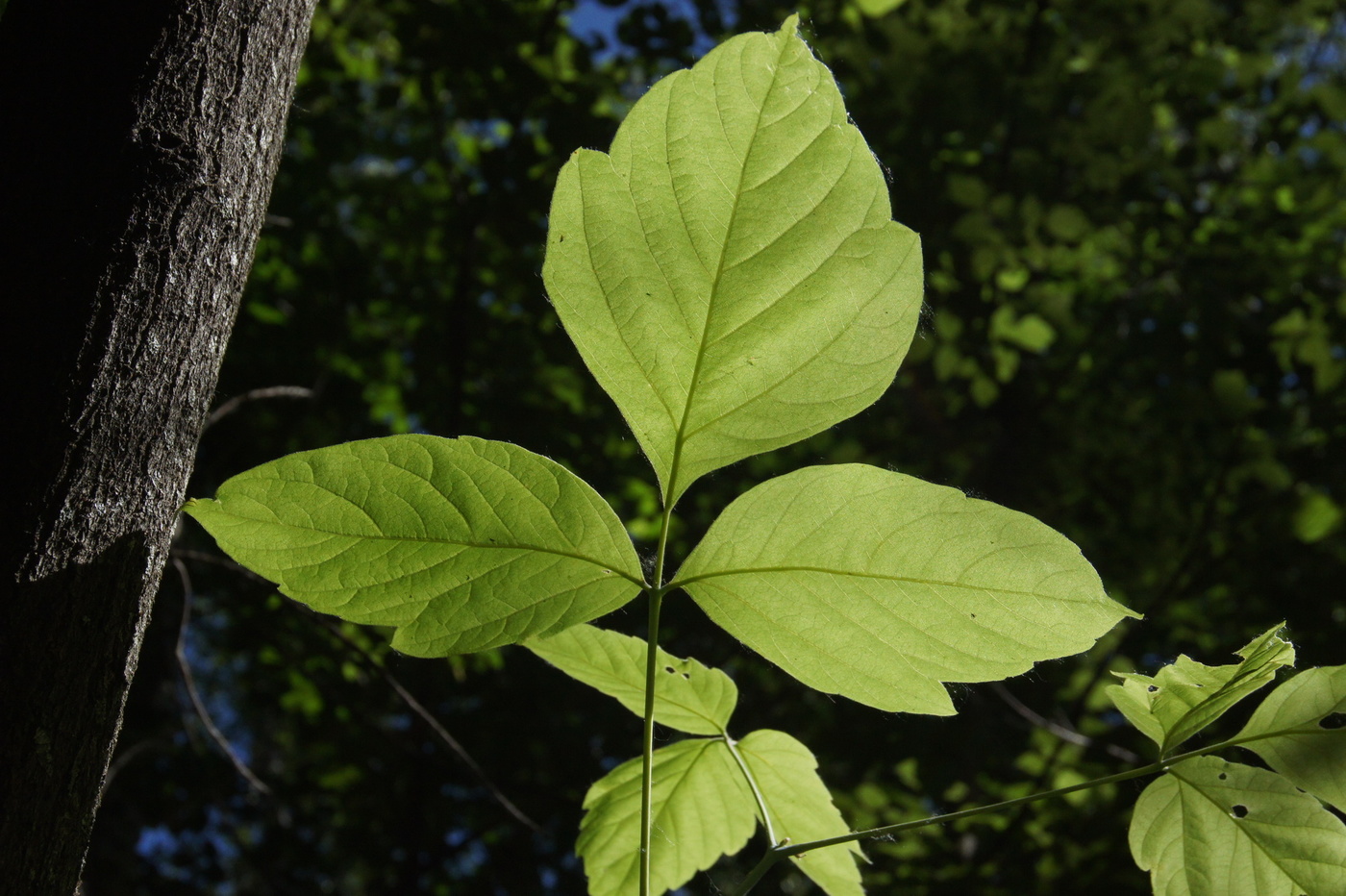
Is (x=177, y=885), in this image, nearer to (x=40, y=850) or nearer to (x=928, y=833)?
(x=928, y=833)

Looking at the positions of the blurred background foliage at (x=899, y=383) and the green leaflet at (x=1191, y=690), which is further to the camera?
the blurred background foliage at (x=899, y=383)

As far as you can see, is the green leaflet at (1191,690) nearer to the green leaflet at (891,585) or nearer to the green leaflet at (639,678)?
the green leaflet at (891,585)

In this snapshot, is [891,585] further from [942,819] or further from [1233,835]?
[1233,835]

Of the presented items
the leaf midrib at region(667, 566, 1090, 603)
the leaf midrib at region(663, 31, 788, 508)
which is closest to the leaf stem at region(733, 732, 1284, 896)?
the leaf midrib at region(667, 566, 1090, 603)

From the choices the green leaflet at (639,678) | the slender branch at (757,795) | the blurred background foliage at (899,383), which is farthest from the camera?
the blurred background foliage at (899,383)

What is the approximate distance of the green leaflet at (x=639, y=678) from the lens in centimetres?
76

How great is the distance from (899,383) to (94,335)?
4.29 metres

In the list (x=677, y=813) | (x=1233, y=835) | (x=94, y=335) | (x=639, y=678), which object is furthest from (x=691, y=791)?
(x=94, y=335)

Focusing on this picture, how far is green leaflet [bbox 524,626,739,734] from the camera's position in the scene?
760 mm

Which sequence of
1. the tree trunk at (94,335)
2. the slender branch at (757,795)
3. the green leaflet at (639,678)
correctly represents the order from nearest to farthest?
the tree trunk at (94,335), the slender branch at (757,795), the green leaflet at (639,678)

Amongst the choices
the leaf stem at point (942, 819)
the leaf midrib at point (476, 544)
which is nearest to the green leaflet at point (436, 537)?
the leaf midrib at point (476, 544)

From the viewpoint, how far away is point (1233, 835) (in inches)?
22.3

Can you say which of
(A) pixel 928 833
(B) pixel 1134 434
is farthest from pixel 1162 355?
(A) pixel 928 833

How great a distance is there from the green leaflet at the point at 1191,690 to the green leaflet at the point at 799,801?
11.5 inches
